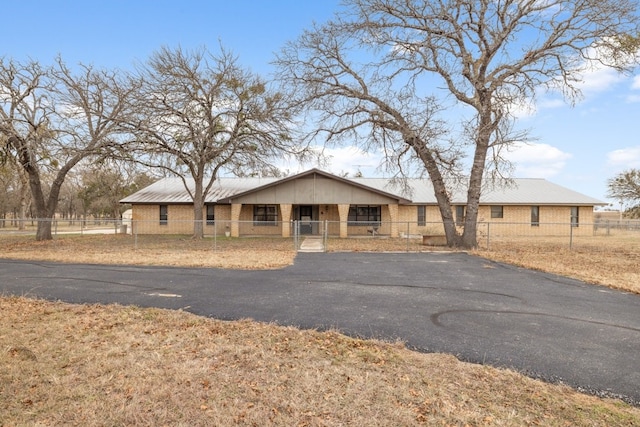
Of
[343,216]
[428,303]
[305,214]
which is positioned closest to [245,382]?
[428,303]

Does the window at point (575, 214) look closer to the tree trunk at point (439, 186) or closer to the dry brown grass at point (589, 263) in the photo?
the dry brown grass at point (589, 263)

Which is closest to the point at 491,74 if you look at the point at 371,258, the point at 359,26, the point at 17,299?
the point at 359,26

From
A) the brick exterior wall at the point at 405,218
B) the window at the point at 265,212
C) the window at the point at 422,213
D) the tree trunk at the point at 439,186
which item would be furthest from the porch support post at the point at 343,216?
the tree trunk at the point at 439,186

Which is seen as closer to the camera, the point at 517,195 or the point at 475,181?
the point at 475,181

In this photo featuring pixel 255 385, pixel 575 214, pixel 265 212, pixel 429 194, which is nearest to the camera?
pixel 255 385

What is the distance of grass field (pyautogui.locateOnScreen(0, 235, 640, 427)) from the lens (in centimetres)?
338

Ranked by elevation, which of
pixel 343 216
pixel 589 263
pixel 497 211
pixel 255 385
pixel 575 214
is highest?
pixel 497 211

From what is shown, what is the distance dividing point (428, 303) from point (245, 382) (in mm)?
4669

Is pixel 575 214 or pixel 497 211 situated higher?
pixel 497 211

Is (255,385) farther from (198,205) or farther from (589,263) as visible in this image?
(198,205)

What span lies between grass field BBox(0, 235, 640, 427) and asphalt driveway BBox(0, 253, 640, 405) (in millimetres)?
634

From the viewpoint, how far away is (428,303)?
765 cm

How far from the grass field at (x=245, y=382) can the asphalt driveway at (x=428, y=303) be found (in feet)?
2.08

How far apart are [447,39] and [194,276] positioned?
1601 centimetres
